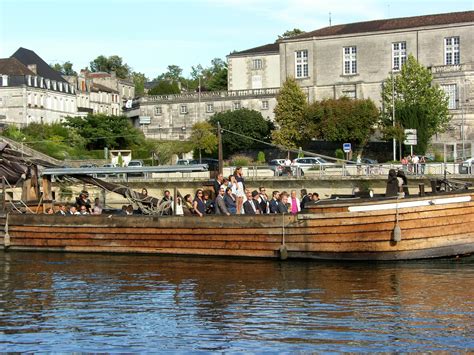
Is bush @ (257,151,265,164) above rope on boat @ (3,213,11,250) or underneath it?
above

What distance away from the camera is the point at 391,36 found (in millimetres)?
84250

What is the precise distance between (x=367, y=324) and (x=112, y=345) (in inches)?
183

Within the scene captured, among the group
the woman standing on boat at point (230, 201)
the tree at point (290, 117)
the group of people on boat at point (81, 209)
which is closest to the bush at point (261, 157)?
the tree at point (290, 117)

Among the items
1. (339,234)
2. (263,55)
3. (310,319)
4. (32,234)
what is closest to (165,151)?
(263,55)

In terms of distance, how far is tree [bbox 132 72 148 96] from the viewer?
530 ft

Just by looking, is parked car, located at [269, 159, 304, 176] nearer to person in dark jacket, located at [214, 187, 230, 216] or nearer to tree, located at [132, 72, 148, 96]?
person in dark jacket, located at [214, 187, 230, 216]

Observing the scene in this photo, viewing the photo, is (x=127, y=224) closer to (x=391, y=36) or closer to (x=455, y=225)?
(x=455, y=225)

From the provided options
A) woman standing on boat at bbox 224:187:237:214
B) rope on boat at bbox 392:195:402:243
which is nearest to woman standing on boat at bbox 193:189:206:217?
woman standing on boat at bbox 224:187:237:214

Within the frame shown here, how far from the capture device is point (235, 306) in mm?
19844

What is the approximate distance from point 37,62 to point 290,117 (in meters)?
43.2

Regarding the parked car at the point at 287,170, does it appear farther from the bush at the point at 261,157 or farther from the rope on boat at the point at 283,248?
the rope on boat at the point at 283,248

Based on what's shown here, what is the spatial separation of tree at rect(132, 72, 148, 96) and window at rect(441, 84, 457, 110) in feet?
267

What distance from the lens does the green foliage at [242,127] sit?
80.7m

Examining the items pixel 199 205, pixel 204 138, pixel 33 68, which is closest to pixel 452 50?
pixel 204 138
